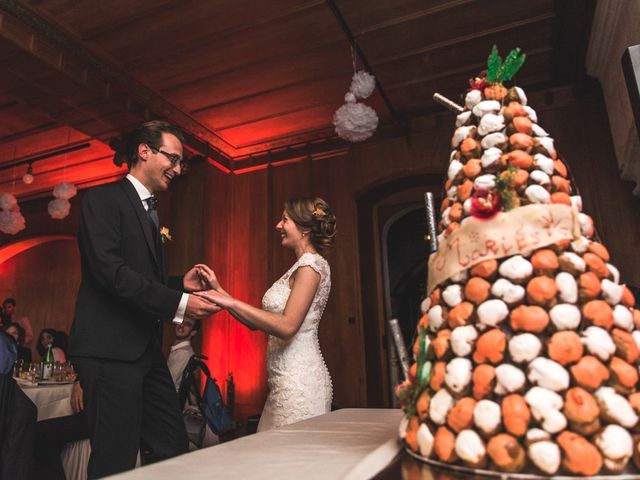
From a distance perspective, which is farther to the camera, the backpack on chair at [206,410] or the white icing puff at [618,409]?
the backpack on chair at [206,410]

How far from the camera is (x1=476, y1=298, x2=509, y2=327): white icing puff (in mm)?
648

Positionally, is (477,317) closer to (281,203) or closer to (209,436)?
(209,436)

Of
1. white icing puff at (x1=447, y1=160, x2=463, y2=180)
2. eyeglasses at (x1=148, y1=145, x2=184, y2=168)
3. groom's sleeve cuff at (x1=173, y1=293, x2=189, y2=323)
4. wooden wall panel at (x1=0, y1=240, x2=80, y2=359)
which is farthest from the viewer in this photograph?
wooden wall panel at (x1=0, y1=240, x2=80, y2=359)

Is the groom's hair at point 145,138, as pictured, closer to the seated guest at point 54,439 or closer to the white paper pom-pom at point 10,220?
the seated guest at point 54,439

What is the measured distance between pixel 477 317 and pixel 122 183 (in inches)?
63.5

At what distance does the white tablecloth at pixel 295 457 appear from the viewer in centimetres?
65

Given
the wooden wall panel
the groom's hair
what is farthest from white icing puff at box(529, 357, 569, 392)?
the wooden wall panel

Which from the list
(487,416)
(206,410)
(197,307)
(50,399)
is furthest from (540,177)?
(50,399)

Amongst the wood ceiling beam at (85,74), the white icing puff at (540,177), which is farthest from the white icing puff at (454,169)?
the wood ceiling beam at (85,74)

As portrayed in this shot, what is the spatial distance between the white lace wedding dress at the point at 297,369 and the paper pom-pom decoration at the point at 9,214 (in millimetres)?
5316

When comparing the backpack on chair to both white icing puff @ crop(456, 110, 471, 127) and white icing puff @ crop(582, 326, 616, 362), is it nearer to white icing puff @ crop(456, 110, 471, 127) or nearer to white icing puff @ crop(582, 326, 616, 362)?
white icing puff @ crop(456, 110, 471, 127)

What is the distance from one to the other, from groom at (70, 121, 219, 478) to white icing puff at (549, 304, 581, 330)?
135 centimetres

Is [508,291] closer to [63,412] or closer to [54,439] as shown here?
[54,439]

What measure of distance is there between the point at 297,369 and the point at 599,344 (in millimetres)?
1745
